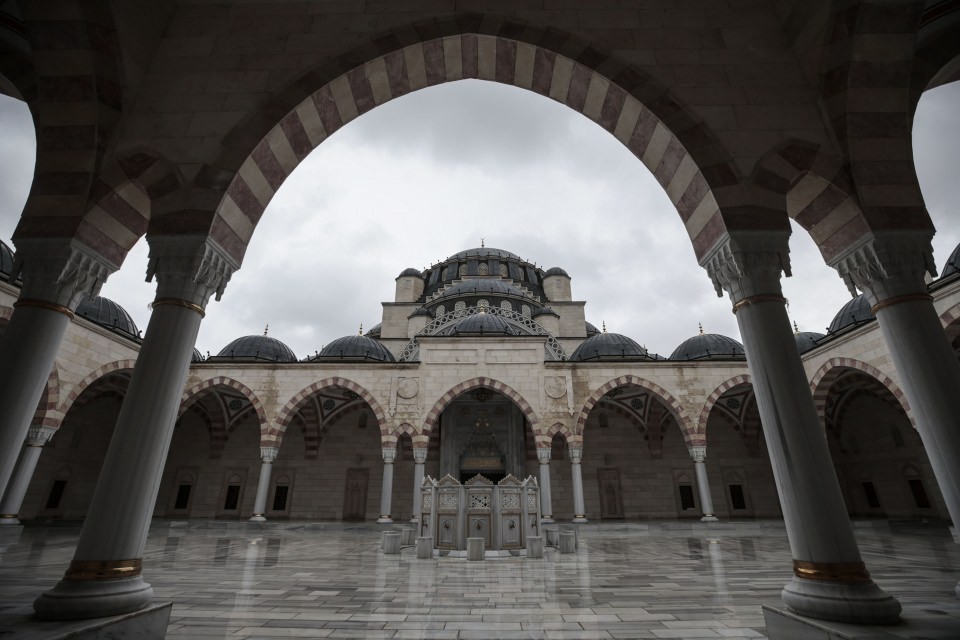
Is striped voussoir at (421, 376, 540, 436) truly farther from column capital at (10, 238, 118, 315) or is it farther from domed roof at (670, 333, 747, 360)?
column capital at (10, 238, 118, 315)

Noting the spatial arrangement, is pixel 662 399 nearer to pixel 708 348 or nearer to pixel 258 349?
pixel 708 348

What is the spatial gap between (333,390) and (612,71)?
15.4m

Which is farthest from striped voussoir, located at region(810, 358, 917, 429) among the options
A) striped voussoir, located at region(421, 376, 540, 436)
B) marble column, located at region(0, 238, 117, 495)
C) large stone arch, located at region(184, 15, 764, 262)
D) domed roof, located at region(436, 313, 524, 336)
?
marble column, located at region(0, 238, 117, 495)

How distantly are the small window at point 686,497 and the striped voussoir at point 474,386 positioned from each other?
7011mm

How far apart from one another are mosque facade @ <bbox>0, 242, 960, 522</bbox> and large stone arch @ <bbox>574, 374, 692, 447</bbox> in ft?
0.14

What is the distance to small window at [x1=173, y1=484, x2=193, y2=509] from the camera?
17.1 meters

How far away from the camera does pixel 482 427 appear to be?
17.2m

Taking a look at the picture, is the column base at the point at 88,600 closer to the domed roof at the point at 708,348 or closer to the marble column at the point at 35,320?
the marble column at the point at 35,320

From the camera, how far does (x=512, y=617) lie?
3334 millimetres

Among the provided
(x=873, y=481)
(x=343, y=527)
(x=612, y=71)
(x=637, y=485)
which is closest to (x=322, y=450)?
(x=343, y=527)

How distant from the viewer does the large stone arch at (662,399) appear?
1404 cm

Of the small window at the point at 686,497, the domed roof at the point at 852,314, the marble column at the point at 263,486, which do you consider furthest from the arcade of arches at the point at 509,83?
the small window at the point at 686,497

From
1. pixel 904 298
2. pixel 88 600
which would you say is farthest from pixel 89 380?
pixel 904 298

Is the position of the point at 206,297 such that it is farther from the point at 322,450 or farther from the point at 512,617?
the point at 322,450
